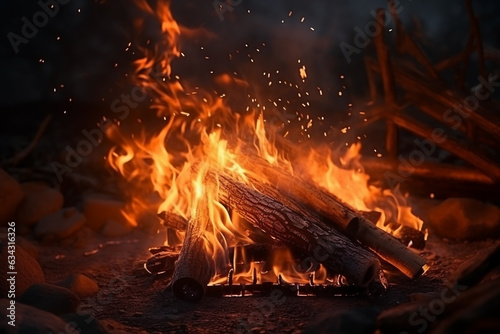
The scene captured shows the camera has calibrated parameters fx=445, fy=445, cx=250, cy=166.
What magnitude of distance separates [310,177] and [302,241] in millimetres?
1606

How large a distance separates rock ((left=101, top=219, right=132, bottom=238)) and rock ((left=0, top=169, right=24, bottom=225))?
3.76 ft

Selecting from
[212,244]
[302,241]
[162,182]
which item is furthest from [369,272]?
[162,182]

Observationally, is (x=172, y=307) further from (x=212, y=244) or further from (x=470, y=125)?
(x=470, y=125)

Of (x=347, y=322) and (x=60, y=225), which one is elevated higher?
(x=60, y=225)

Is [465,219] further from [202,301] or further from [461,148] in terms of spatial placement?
[202,301]

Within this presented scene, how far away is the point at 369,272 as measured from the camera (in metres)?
3.77

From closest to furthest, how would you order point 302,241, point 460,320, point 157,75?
point 460,320
point 302,241
point 157,75

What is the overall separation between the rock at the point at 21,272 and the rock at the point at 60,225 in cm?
144

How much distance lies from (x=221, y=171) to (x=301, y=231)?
1263mm

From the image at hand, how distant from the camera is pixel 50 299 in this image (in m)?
3.46

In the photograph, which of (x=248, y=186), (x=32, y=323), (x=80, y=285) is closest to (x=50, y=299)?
(x=80, y=285)

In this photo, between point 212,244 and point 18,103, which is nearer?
point 212,244

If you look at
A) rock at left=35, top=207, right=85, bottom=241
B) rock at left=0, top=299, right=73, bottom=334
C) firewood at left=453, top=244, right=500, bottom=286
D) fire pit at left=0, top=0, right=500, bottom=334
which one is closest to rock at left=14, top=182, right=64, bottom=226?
fire pit at left=0, top=0, right=500, bottom=334

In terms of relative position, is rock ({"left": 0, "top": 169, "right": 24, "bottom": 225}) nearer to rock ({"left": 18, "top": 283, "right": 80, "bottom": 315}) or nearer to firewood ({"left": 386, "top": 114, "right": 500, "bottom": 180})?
rock ({"left": 18, "top": 283, "right": 80, "bottom": 315})
